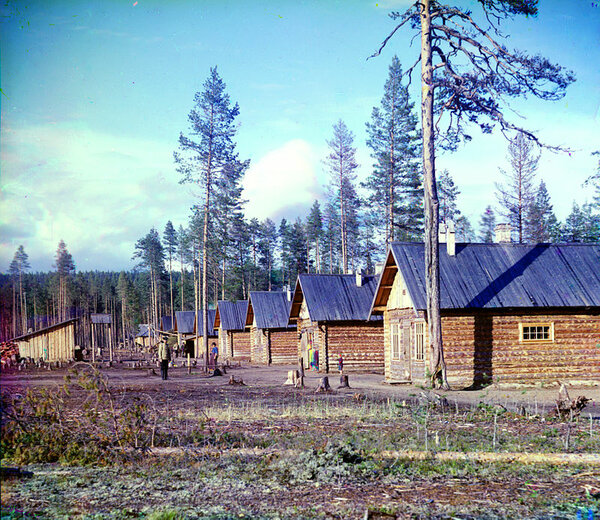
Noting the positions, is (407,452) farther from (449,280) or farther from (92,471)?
(449,280)

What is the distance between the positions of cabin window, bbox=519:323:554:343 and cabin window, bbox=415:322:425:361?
3541mm

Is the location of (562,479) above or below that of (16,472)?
below

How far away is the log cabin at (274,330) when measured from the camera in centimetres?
4609

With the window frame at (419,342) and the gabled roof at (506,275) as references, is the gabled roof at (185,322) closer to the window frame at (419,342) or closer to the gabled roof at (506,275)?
the gabled roof at (506,275)

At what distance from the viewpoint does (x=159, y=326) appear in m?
91.5

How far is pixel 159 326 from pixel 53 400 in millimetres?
83218

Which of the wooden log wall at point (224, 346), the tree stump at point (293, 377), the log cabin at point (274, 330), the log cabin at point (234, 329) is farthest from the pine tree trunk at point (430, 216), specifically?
the wooden log wall at point (224, 346)

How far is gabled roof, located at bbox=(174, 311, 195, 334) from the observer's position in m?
73.4

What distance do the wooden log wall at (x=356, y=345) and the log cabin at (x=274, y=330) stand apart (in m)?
11.0

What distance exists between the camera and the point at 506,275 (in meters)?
24.5

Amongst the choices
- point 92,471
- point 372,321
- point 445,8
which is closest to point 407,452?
point 92,471

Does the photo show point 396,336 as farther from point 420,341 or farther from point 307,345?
point 307,345

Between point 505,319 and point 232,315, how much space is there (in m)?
34.9

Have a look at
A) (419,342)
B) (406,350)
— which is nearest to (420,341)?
(419,342)
